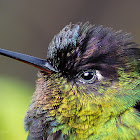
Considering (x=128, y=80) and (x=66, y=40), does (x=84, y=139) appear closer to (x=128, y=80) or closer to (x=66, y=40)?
(x=128, y=80)

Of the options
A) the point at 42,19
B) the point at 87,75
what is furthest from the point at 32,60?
the point at 42,19

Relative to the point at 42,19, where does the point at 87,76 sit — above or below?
below

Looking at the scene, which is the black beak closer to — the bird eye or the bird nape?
the bird nape

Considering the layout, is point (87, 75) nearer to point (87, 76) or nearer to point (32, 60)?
point (87, 76)

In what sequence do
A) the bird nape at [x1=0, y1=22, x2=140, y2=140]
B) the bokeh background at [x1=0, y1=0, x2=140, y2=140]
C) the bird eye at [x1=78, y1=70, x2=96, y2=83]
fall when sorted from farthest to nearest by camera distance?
the bokeh background at [x1=0, y1=0, x2=140, y2=140] → the bird eye at [x1=78, y1=70, x2=96, y2=83] → the bird nape at [x1=0, y1=22, x2=140, y2=140]

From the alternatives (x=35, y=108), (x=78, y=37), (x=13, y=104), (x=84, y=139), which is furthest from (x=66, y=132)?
(x=13, y=104)

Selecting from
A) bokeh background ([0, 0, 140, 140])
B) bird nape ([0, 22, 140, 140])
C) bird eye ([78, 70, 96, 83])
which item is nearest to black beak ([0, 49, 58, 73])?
bird nape ([0, 22, 140, 140])

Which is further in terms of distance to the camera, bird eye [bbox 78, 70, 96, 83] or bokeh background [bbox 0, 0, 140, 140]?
bokeh background [bbox 0, 0, 140, 140]
